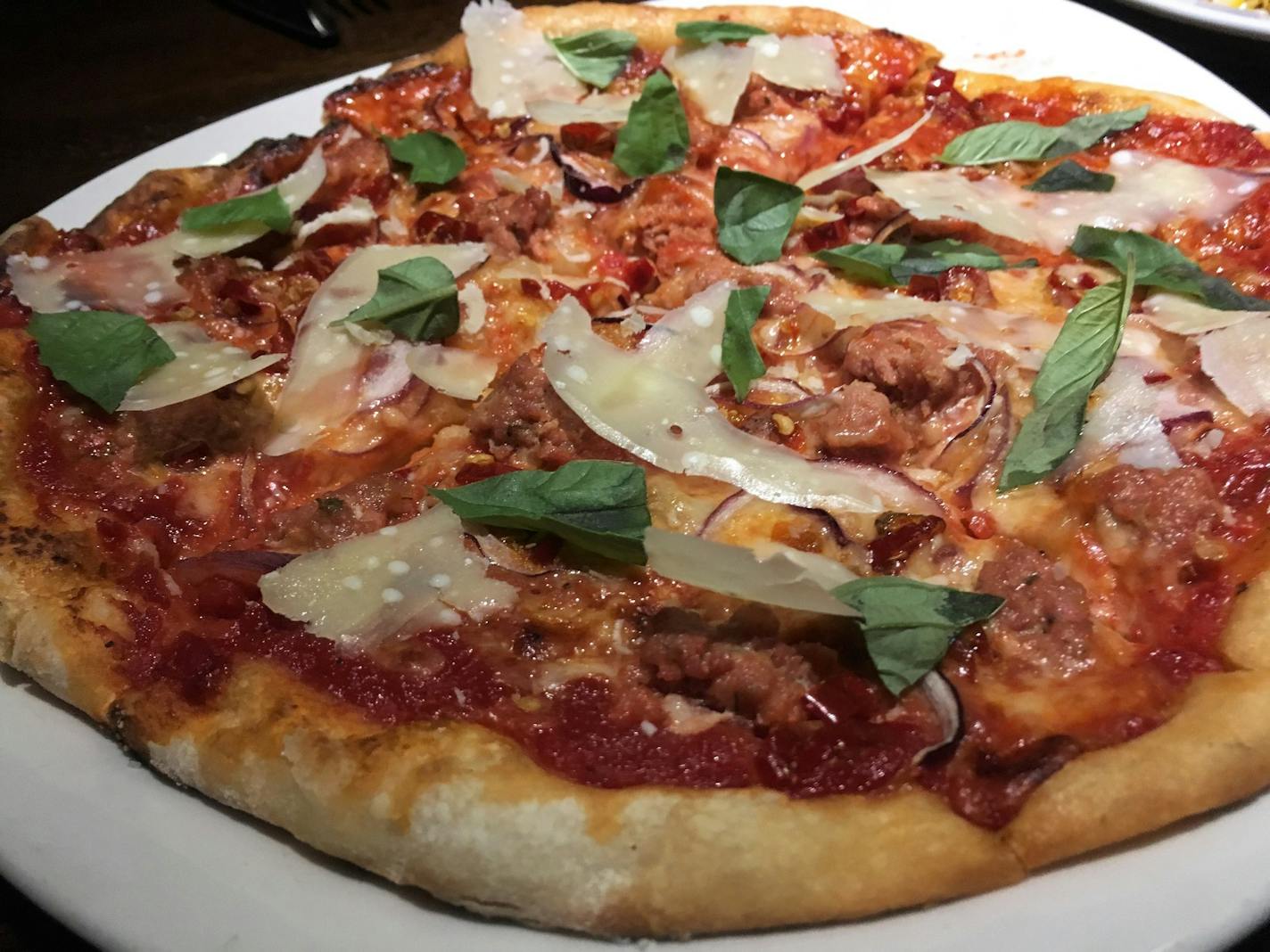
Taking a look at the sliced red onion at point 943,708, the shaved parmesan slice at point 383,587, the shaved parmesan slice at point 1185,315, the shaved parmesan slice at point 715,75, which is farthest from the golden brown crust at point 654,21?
the sliced red onion at point 943,708

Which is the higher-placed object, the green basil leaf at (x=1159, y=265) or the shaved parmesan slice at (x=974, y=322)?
the green basil leaf at (x=1159, y=265)

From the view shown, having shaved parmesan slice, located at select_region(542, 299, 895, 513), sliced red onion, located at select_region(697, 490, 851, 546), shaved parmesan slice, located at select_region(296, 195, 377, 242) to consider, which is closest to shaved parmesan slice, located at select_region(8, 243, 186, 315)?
shaved parmesan slice, located at select_region(296, 195, 377, 242)

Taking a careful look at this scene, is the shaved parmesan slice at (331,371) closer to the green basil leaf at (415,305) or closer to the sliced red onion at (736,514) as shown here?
the green basil leaf at (415,305)

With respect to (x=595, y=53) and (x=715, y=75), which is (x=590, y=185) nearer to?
(x=715, y=75)

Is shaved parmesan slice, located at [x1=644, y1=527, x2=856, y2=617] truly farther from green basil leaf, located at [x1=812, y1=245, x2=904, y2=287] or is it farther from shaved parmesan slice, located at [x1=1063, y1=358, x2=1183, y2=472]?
green basil leaf, located at [x1=812, y1=245, x2=904, y2=287]

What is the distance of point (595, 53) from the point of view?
3566mm

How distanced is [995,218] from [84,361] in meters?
2.34

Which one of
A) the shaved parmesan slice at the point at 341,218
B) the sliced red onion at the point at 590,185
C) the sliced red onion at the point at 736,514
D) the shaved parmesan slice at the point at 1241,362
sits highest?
the shaved parmesan slice at the point at 1241,362

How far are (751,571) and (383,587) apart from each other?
0.69 meters

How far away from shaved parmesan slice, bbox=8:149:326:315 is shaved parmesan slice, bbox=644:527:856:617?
1638 millimetres

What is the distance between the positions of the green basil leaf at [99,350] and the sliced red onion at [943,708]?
185 centimetres

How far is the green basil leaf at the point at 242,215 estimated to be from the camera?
2.76m

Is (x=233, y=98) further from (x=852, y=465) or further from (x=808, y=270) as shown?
(x=852, y=465)

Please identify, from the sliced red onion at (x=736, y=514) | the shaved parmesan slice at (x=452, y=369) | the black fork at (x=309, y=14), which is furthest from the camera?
the black fork at (x=309, y=14)
